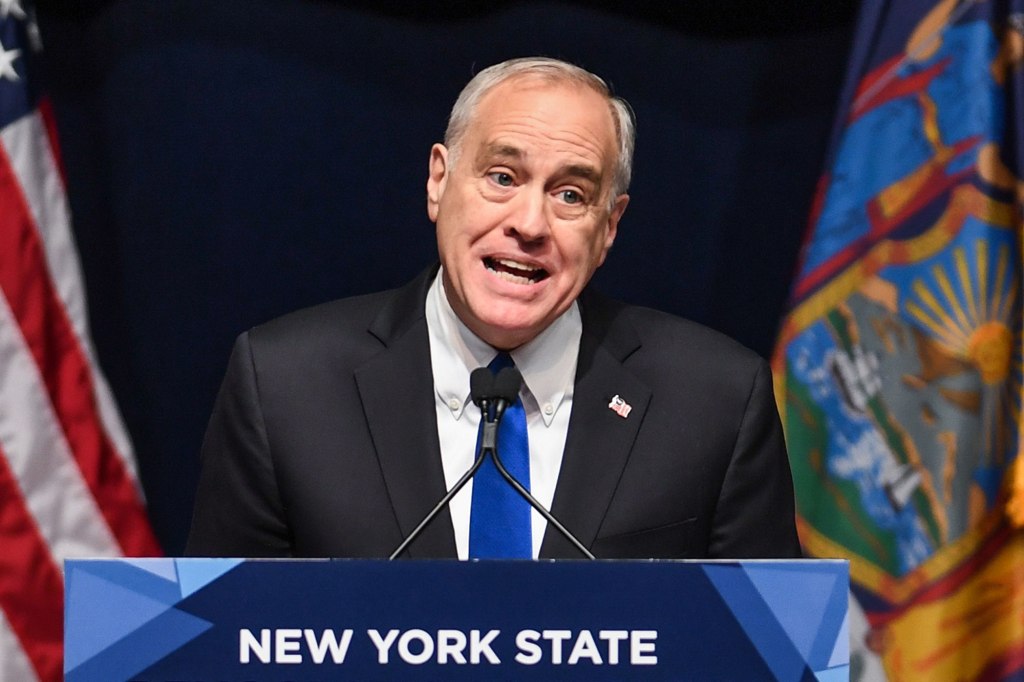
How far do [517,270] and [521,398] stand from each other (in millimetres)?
192

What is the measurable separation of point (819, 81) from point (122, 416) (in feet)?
6.09

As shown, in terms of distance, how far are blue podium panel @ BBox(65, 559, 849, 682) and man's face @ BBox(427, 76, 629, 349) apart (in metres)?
0.70

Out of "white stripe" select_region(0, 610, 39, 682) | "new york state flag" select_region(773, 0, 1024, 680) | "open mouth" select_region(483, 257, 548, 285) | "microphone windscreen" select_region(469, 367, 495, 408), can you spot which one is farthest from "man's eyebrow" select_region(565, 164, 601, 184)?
"white stripe" select_region(0, 610, 39, 682)

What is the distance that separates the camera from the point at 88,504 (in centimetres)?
300

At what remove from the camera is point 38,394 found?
9.64ft

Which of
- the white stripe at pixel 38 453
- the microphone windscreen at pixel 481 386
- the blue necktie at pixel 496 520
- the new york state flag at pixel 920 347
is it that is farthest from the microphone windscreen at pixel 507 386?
the white stripe at pixel 38 453

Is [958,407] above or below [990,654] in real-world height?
above

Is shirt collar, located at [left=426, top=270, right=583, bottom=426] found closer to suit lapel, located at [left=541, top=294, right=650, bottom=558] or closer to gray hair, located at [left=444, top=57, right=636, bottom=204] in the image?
suit lapel, located at [left=541, top=294, right=650, bottom=558]

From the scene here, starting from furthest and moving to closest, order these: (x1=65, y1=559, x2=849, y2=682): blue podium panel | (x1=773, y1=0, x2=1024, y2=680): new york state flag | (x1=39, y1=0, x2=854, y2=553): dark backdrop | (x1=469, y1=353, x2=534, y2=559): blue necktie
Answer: (x1=39, y1=0, x2=854, y2=553): dark backdrop < (x1=773, y1=0, x2=1024, y2=680): new york state flag < (x1=469, y1=353, x2=534, y2=559): blue necktie < (x1=65, y1=559, x2=849, y2=682): blue podium panel

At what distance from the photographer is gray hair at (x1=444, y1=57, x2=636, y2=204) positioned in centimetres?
204

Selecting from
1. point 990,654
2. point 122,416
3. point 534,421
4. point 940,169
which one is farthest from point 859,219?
point 122,416

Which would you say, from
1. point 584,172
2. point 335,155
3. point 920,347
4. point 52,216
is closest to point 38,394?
point 52,216

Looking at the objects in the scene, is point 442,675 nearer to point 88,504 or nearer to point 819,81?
point 88,504

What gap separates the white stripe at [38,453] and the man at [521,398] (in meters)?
1.03
